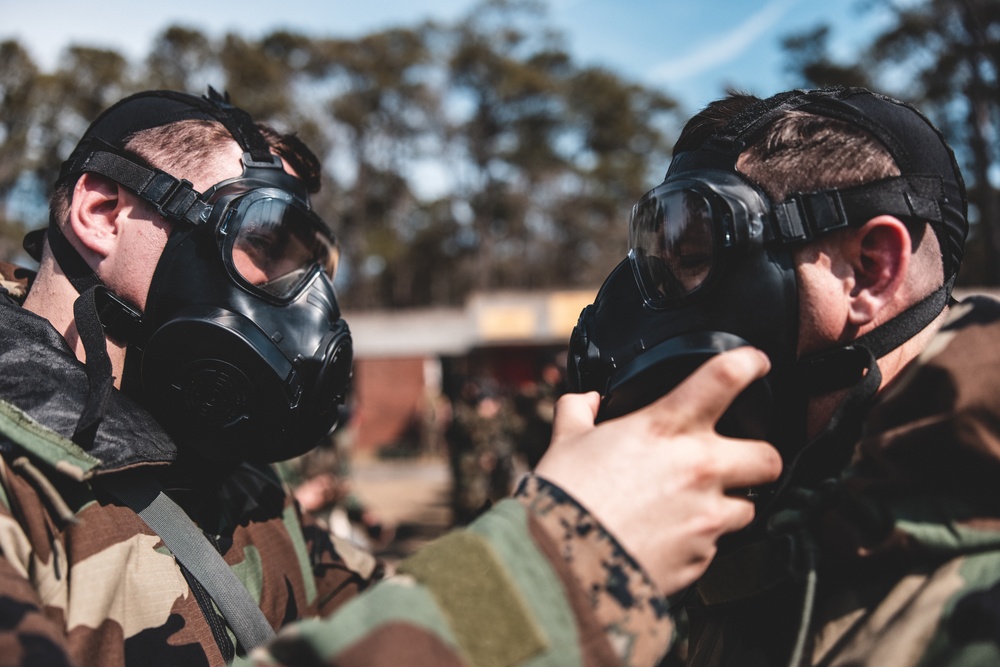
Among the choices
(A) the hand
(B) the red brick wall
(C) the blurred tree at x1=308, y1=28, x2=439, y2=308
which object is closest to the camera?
(A) the hand

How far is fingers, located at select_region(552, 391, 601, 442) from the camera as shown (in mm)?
1338

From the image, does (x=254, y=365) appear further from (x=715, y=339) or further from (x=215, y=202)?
(x=715, y=339)

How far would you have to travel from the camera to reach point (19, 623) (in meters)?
1.20

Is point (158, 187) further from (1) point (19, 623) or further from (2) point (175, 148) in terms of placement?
(1) point (19, 623)

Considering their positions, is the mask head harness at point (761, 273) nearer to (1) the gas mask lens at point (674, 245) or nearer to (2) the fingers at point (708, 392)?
(1) the gas mask lens at point (674, 245)

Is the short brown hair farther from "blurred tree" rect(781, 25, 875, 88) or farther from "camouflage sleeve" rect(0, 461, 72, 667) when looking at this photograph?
"blurred tree" rect(781, 25, 875, 88)

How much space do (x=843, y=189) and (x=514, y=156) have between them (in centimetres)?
4295

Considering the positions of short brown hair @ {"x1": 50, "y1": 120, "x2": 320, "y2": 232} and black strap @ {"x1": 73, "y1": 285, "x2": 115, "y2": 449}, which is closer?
black strap @ {"x1": 73, "y1": 285, "x2": 115, "y2": 449}

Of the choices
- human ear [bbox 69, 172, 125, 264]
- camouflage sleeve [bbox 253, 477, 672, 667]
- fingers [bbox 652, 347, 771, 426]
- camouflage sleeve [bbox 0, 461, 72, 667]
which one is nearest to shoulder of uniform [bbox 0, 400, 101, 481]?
camouflage sleeve [bbox 0, 461, 72, 667]

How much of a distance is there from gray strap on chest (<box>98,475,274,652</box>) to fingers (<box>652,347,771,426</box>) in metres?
1.30

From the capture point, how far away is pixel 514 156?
43250mm

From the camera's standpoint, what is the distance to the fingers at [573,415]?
1.34 m

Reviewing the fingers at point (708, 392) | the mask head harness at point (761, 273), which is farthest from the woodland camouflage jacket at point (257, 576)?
the mask head harness at point (761, 273)

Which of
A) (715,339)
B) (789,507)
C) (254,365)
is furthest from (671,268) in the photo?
(254,365)
